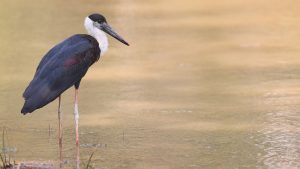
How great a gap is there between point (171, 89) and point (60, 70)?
11.1ft

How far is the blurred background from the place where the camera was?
7.77 m

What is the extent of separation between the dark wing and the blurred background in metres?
0.84

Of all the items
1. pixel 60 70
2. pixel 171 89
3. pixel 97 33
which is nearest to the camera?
pixel 60 70

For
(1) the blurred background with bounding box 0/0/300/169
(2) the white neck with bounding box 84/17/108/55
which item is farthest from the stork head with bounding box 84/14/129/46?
(1) the blurred background with bounding box 0/0/300/169

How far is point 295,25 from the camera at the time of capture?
13.6m

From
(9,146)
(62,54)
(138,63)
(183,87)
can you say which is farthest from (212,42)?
(62,54)

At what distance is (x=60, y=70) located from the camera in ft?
21.9

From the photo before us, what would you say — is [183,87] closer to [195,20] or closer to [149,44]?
[149,44]

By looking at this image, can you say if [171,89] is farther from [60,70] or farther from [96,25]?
[60,70]

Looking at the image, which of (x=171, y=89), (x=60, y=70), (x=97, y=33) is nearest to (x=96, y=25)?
(x=97, y=33)

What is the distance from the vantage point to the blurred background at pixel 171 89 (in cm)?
777

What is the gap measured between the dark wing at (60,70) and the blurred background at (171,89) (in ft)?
Result: 2.74

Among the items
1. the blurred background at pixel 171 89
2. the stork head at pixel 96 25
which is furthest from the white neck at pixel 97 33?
the blurred background at pixel 171 89

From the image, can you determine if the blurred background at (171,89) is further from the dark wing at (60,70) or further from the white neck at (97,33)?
the white neck at (97,33)
